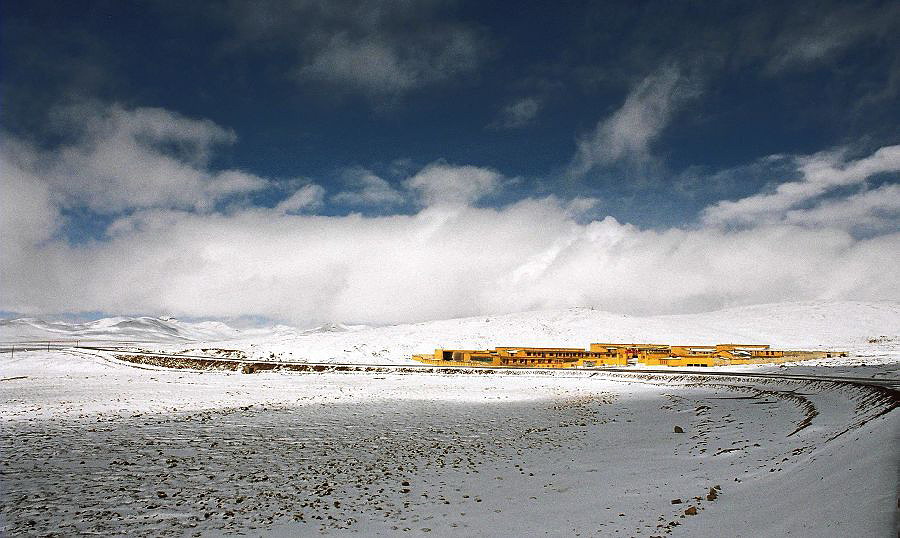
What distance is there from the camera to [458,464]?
630 inches

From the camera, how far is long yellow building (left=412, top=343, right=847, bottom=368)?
62375 millimetres

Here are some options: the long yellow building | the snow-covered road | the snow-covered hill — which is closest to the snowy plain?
the snow-covered road

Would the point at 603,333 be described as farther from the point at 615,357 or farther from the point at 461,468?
the point at 461,468

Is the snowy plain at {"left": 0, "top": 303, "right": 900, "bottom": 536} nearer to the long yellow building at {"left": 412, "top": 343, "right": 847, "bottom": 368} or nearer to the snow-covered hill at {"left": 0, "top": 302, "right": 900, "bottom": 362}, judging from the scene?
the long yellow building at {"left": 412, "top": 343, "right": 847, "bottom": 368}

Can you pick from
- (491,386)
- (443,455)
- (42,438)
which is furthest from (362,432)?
(491,386)

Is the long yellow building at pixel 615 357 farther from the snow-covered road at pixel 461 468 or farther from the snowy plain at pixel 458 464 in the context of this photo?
the snow-covered road at pixel 461 468

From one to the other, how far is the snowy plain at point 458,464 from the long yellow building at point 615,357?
2777cm

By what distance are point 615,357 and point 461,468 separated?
58.5m

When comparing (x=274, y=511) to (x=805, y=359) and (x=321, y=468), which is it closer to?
(x=321, y=468)

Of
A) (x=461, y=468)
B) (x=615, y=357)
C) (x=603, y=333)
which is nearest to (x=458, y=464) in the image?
(x=461, y=468)

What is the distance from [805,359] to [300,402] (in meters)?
56.4

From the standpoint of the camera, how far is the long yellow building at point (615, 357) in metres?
62.4

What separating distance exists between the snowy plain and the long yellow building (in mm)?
27769

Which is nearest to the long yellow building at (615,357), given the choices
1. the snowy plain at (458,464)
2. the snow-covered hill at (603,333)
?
the snow-covered hill at (603,333)
